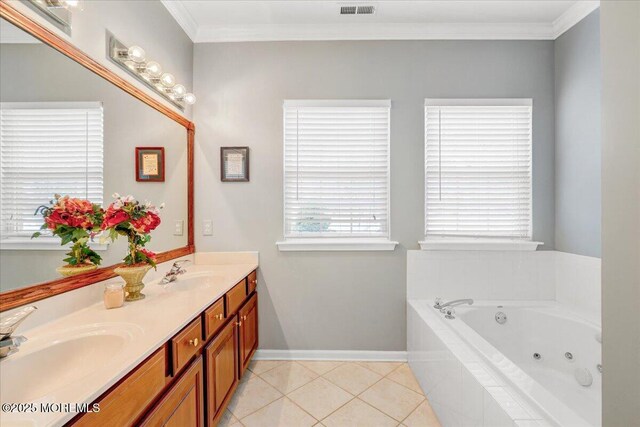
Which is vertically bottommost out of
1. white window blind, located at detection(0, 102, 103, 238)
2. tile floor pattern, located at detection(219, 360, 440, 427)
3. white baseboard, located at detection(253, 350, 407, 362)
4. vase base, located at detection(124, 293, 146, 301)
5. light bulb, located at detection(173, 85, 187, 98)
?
tile floor pattern, located at detection(219, 360, 440, 427)

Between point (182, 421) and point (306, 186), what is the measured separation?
5.42 feet

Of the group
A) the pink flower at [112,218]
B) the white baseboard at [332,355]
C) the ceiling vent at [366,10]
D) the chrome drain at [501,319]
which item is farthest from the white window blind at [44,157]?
the chrome drain at [501,319]

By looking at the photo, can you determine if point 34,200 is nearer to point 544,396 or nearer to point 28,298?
point 28,298

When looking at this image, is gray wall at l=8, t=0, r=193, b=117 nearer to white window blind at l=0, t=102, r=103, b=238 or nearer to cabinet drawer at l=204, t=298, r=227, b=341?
white window blind at l=0, t=102, r=103, b=238

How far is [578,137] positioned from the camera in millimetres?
2018

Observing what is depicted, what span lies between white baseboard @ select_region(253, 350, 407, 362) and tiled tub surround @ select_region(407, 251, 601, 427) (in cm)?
18

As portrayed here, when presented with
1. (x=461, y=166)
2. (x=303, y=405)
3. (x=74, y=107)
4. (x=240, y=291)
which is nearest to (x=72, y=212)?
(x=74, y=107)

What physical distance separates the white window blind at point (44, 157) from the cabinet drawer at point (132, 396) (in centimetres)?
72

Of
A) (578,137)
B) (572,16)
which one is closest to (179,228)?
(578,137)

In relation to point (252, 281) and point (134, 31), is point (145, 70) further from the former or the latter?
point (252, 281)

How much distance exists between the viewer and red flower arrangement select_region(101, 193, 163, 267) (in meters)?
1.29

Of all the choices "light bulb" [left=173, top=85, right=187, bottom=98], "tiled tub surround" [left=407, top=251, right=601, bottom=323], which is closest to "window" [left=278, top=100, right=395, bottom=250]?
"tiled tub surround" [left=407, top=251, right=601, bottom=323]

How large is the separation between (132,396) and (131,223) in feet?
2.65

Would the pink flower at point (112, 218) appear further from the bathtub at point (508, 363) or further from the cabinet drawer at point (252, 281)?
the bathtub at point (508, 363)
